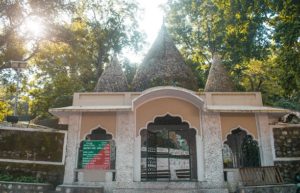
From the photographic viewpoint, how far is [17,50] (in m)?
21.2

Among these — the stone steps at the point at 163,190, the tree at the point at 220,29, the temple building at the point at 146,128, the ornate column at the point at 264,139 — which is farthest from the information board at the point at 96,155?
the tree at the point at 220,29

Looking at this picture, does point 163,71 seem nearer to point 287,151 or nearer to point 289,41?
point 289,41

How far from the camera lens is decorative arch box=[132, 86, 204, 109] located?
1141 cm

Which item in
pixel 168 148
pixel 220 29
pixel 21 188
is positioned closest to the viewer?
pixel 21 188

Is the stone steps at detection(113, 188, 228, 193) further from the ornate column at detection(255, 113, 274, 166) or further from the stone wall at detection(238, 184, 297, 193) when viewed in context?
the ornate column at detection(255, 113, 274, 166)

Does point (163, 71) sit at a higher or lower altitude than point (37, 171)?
higher

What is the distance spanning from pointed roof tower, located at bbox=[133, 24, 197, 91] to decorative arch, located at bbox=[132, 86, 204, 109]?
3110 mm

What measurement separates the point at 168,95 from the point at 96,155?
3.45 m

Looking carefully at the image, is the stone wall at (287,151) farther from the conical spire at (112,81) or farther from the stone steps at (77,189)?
the conical spire at (112,81)

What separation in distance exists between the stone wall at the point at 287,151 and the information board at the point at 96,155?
20.0 feet

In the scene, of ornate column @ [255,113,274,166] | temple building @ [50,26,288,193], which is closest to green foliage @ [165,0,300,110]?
ornate column @ [255,113,274,166]

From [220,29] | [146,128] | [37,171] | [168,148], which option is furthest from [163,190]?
[220,29]

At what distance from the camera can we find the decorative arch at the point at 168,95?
1141 cm

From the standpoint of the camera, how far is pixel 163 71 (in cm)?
1562
